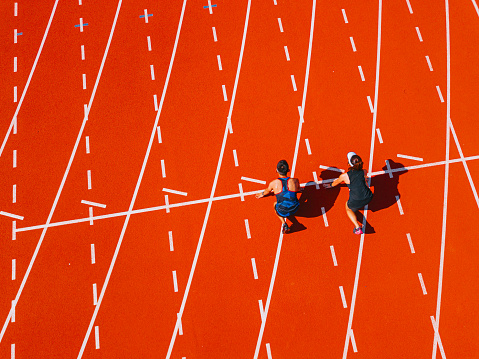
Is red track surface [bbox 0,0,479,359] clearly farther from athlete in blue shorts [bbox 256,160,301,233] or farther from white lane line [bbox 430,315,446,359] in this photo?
athlete in blue shorts [bbox 256,160,301,233]

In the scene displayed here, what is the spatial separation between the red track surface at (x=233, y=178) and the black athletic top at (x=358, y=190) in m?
0.63

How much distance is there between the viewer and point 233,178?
7.98m

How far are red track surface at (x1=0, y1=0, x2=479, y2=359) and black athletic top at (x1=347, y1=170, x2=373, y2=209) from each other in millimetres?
633

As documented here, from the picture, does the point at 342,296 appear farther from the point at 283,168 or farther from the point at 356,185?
the point at 283,168

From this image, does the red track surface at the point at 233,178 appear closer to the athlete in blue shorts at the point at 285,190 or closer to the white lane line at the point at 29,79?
the white lane line at the point at 29,79

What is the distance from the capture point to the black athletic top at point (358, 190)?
6930 mm

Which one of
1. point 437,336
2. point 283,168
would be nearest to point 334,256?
point 283,168

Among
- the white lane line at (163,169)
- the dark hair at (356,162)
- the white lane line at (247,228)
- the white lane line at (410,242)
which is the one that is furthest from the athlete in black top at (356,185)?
the white lane line at (163,169)

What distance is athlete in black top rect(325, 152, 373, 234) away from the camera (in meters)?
6.91

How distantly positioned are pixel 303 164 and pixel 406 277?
2885 millimetres

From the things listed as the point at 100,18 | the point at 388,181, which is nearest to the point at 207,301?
the point at 388,181

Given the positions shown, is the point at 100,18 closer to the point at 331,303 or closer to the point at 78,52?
the point at 78,52

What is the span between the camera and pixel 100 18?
930cm

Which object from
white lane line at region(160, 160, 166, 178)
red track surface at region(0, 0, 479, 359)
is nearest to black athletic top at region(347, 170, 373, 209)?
red track surface at region(0, 0, 479, 359)
